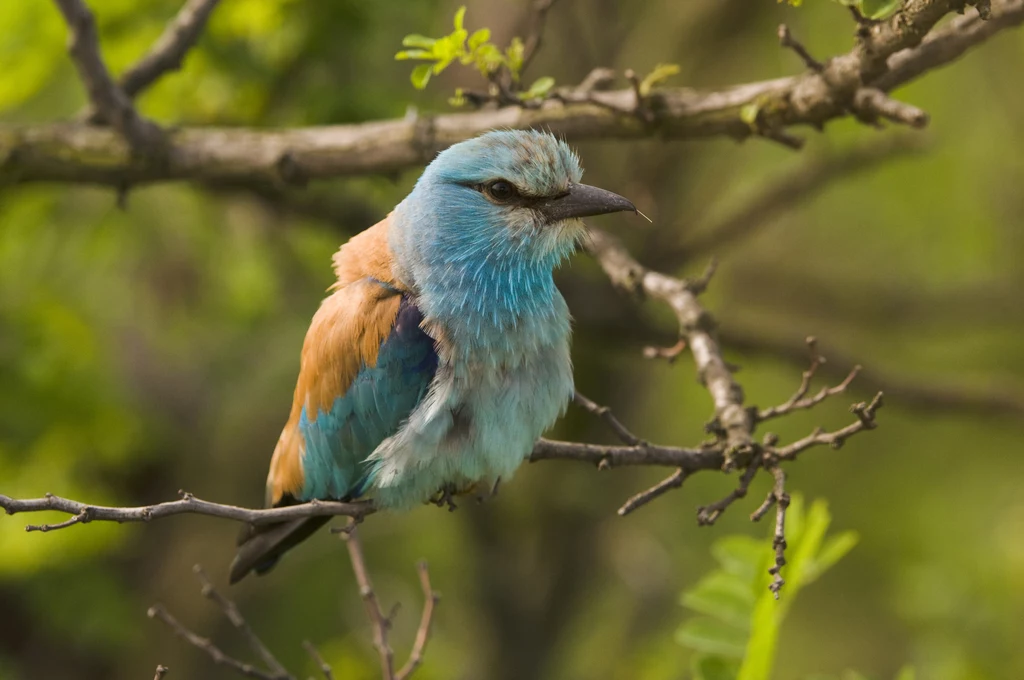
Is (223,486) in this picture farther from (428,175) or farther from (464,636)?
(428,175)

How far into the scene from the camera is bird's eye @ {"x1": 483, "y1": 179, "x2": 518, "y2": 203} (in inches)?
146

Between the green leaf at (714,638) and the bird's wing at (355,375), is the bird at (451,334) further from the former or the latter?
the green leaf at (714,638)

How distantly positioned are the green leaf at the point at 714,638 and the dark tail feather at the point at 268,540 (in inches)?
52.3

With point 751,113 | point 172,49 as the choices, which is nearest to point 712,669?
point 751,113

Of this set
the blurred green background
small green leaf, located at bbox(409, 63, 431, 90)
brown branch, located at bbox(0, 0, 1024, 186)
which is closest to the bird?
brown branch, located at bbox(0, 0, 1024, 186)

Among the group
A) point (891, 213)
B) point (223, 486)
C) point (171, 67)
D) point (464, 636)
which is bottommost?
point (464, 636)

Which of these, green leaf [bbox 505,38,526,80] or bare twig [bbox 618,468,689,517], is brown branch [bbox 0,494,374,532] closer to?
bare twig [bbox 618,468,689,517]

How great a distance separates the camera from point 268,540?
3.89 m

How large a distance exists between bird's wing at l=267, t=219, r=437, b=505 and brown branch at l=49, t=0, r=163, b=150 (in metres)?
1.07

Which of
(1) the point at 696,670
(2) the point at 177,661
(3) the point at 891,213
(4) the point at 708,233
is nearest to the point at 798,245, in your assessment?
(3) the point at 891,213

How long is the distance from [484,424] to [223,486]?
4.37 meters

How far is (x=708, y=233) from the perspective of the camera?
6324 mm

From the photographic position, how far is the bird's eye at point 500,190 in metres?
3.70

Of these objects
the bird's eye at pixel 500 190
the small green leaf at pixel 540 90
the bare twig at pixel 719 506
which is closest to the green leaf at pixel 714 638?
the bare twig at pixel 719 506
